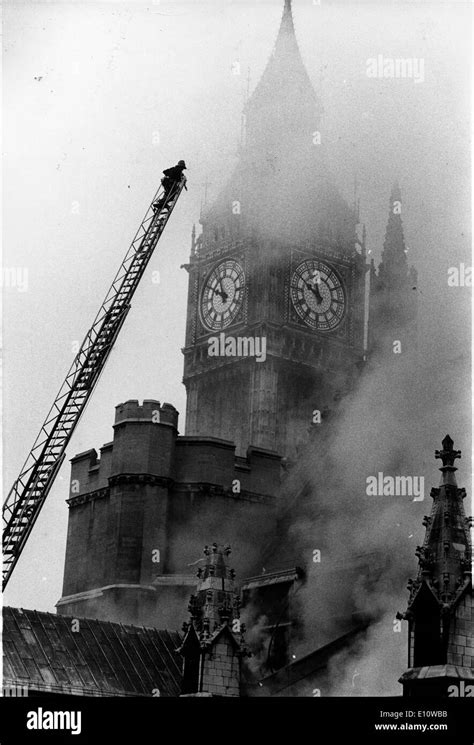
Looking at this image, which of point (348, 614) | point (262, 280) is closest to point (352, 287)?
point (262, 280)

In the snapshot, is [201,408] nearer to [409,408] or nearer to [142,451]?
[142,451]

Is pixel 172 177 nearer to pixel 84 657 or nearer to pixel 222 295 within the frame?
pixel 84 657

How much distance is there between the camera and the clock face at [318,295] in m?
111

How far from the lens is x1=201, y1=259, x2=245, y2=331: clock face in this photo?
11125 centimetres

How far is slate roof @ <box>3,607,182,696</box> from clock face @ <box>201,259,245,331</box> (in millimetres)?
50245

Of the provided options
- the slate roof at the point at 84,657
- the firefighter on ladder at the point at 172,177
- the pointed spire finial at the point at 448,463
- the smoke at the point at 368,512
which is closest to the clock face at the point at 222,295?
the smoke at the point at 368,512

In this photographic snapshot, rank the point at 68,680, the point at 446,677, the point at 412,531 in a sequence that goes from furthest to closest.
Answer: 1. the point at 412,531
2. the point at 68,680
3. the point at 446,677

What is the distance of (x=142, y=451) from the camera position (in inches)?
3487

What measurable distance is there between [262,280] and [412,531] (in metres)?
40.9

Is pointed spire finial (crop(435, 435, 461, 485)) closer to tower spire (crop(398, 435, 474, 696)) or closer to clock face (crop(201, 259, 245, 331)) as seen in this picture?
tower spire (crop(398, 435, 474, 696))

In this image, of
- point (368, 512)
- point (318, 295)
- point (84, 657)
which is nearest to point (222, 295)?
point (318, 295)

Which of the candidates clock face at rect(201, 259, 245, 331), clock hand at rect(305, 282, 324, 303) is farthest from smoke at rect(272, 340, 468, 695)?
clock face at rect(201, 259, 245, 331)

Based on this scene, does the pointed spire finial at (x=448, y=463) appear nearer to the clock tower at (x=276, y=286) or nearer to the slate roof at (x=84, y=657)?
the slate roof at (x=84, y=657)

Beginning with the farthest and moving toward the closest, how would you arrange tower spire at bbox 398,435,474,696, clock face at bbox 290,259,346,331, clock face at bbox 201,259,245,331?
clock face at bbox 201,259,245,331 → clock face at bbox 290,259,346,331 → tower spire at bbox 398,435,474,696
